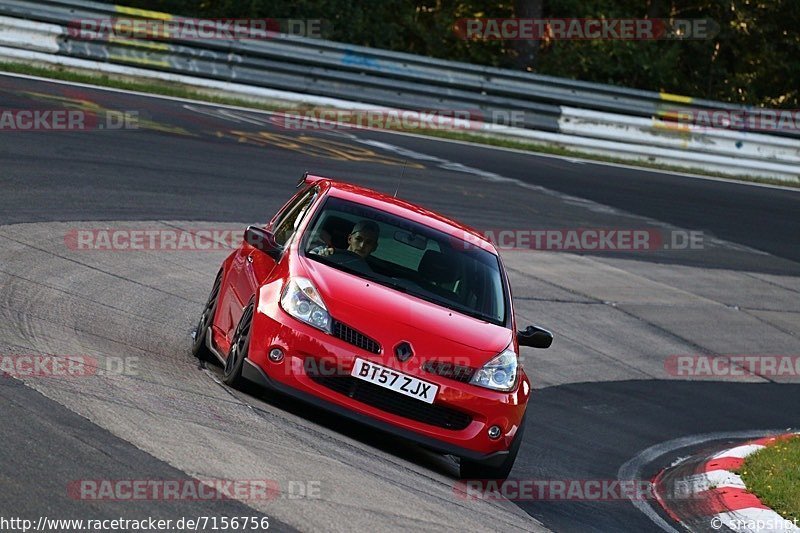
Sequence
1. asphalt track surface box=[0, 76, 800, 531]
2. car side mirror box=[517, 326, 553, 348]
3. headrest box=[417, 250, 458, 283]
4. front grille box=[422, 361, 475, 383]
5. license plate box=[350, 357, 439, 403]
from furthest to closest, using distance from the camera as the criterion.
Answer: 1. headrest box=[417, 250, 458, 283]
2. car side mirror box=[517, 326, 553, 348]
3. front grille box=[422, 361, 475, 383]
4. license plate box=[350, 357, 439, 403]
5. asphalt track surface box=[0, 76, 800, 531]

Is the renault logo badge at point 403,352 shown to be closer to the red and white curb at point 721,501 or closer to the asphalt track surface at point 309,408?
the asphalt track surface at point 309,408

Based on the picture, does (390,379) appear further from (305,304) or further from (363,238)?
(363,238)

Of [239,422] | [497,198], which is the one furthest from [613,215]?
[239,422]

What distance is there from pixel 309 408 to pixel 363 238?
117 cm

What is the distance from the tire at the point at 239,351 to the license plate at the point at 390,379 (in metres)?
0.74

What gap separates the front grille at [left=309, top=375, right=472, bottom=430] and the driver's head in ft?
4.23

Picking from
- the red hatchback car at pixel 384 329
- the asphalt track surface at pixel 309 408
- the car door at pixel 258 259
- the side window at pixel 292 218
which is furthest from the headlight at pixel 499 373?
the side window at pixel 292 218

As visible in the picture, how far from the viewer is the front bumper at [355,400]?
7531 mm

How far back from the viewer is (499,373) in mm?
7922

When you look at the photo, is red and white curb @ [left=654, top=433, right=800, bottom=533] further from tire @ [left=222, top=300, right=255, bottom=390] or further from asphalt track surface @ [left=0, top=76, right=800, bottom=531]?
tire @ [left=222, top=300, right=255, bottom=390]

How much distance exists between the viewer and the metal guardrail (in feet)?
70.8

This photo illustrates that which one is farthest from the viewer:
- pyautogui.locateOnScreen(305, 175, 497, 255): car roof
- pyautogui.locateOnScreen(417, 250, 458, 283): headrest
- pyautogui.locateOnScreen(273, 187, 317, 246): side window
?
pyautogui.locateOnScreen(305, 175, 497, 255): car roof

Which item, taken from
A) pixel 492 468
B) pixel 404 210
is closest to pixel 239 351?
pixel 492 468

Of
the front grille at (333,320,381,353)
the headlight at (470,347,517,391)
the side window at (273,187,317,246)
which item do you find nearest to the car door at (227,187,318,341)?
the side window at (273,187,317,246)
